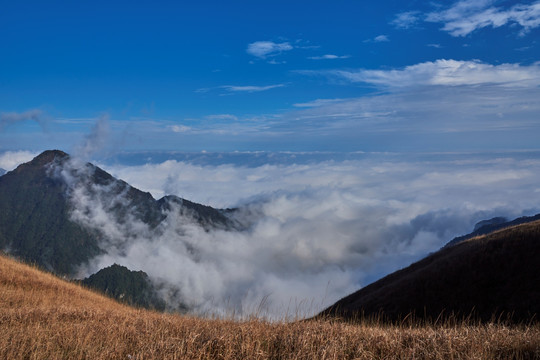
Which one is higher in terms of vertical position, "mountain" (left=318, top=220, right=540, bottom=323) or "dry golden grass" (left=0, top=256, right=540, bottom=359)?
"dry golden grass" (left=0, top=256, right=540, bottom=359)

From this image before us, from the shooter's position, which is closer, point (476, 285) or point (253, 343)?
point (253, 343)

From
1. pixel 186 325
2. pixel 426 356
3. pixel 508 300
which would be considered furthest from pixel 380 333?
pixel 508 300

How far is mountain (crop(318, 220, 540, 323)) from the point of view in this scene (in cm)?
2591

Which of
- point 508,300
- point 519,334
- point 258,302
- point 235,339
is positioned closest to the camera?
point 235,339

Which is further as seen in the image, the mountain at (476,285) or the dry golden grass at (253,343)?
the mountain at (476,285)

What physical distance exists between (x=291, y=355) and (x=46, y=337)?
15.6ft

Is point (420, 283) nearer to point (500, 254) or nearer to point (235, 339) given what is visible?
point (500, 254)

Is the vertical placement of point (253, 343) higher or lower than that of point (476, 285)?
higher

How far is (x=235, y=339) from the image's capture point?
7188mm

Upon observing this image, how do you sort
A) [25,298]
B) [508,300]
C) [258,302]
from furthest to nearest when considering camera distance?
[508,300]
[25,298]
[258,302]

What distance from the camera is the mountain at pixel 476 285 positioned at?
25.9 meters

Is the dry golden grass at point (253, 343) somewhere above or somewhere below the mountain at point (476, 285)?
above

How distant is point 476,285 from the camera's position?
2936 cm

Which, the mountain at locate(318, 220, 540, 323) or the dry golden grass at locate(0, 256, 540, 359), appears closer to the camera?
the dry golden grass at locate(0, 256, 540, 359)
